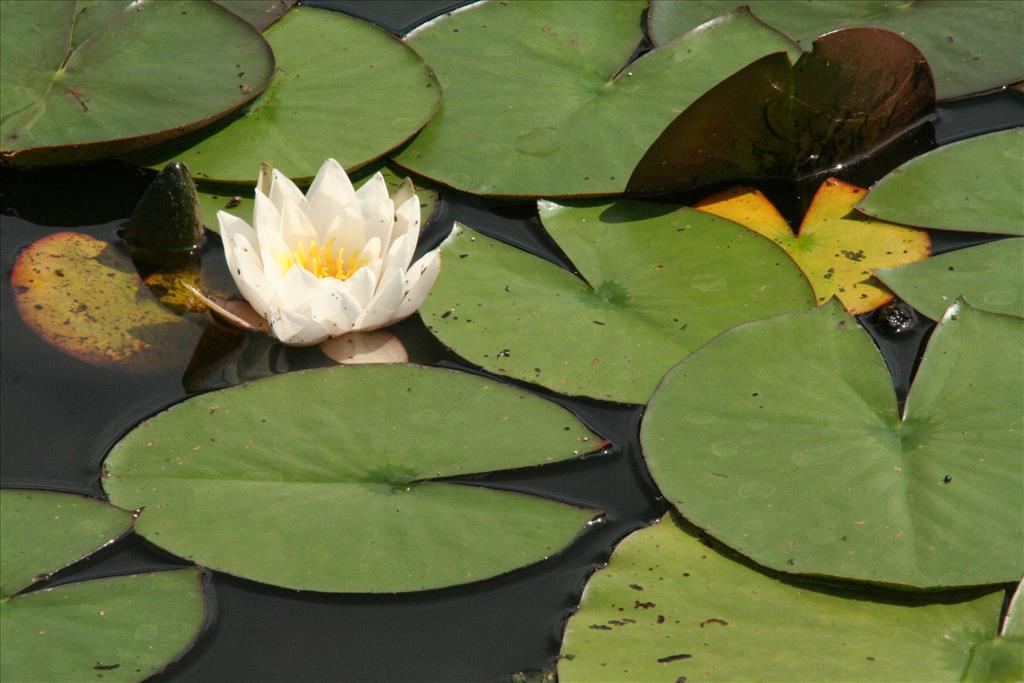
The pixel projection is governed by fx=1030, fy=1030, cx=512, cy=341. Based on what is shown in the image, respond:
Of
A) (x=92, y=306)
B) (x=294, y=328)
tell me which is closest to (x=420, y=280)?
(x=294, y=328)

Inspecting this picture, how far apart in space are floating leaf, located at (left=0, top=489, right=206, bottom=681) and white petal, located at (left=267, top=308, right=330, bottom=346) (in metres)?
0.61

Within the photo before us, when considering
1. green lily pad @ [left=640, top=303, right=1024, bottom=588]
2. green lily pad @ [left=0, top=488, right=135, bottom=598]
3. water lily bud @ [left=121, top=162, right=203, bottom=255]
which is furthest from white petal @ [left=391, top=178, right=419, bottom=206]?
green lily pad @ [left=0, top=488, right=135, bottom=598]

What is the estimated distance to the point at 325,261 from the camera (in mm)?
2738

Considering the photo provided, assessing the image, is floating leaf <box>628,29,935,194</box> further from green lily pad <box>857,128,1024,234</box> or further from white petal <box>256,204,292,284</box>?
white petal <box>256,204,292,284</box>

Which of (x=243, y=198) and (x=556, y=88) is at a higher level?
(x=556, y=88)

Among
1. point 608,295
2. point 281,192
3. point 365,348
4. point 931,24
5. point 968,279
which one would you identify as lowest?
point 365,348

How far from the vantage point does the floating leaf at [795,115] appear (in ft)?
9.86

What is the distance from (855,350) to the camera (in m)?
2.53

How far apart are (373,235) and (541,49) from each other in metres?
1.13

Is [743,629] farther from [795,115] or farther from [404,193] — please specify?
[795,115]

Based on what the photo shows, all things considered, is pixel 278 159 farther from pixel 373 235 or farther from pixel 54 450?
pixel 54 450

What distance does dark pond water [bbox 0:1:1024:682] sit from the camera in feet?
6.92

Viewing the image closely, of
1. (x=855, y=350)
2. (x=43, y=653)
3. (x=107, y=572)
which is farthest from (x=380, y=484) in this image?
(x=855, y=350)

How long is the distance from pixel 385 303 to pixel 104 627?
3.28ft
